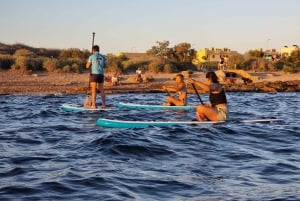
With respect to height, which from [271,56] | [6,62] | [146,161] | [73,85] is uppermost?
[271,56]

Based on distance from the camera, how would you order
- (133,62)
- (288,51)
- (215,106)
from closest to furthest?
(215,106)
(133,62)
(288,51)

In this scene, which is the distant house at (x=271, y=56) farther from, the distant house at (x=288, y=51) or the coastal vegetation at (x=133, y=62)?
the coastal vegetation at (x=133, y=62)

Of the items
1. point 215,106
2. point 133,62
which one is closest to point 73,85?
point 133,62

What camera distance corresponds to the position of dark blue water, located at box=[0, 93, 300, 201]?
687 centimetres

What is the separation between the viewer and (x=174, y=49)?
176 ft

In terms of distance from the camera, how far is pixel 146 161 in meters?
8.86

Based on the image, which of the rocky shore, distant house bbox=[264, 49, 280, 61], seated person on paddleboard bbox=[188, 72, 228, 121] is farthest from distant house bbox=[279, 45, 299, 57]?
seated person on paddleboard bbox=[188, 72, 228, 121]

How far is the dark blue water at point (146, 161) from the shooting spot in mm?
6867

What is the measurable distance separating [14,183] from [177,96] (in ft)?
41.5

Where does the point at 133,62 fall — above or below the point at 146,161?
above

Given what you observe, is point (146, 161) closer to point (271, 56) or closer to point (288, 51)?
point (271, 56)

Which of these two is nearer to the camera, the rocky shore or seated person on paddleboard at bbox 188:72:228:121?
seated person on paddleboard at bbox 188:72:228:121

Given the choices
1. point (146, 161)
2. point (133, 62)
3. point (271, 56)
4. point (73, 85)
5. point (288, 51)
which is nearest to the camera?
point (146, 161)

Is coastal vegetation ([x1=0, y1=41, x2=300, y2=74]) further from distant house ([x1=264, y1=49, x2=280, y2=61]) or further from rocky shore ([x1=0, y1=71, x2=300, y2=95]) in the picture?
distant house ([x1=264, y1=49, x2=280, y2=61])
